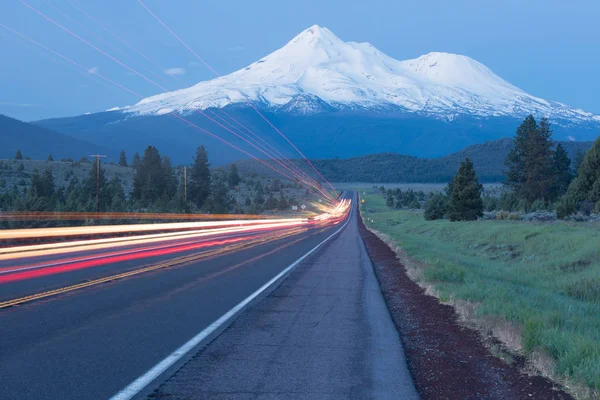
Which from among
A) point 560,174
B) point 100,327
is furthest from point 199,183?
point 100,327

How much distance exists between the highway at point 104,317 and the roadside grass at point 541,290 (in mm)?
1913

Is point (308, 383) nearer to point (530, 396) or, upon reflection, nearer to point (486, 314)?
point (530, 396)

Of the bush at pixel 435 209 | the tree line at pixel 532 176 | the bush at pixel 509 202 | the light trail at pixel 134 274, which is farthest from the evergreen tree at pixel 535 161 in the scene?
the light trail at pixel 134 274

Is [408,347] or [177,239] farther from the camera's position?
[177,239]

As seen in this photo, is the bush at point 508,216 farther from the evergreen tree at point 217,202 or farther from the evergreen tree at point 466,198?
the evergreen tree at point 217,202

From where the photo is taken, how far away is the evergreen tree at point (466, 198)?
57.2 m

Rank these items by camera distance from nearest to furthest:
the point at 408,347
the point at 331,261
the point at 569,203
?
1. the point at 408,347
2. the point at 331,261
3. the point at 569,203

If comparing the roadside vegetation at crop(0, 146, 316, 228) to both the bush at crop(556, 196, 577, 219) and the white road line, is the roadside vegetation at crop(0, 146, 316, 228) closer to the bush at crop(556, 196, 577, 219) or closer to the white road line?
the white road line

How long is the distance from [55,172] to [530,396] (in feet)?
239

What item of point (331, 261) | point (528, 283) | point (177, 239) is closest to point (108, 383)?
point (528, 283)

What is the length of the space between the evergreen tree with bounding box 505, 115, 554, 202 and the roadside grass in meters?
41.3

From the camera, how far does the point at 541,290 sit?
15.7m

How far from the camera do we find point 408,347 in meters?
8.52

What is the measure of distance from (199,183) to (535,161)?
40.7 m
